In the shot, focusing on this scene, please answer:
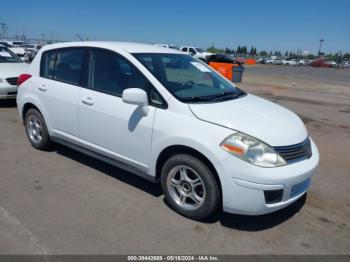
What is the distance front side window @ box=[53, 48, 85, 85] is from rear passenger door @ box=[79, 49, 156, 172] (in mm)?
248

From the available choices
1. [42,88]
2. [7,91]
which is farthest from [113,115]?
[7,91]

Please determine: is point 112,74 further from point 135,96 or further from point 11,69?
point 11,69

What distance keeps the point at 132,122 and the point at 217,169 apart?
1.16m

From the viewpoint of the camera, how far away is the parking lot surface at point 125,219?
299 centimetres

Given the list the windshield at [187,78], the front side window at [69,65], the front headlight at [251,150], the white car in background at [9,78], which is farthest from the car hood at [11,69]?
the front headlight at [251,150]

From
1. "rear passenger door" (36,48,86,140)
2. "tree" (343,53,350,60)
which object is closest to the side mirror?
"rear passenger door" (36,48,86,140)

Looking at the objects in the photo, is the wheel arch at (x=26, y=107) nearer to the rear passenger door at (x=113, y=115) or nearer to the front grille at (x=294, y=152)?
the rear passenger door at (x=113, y=115)

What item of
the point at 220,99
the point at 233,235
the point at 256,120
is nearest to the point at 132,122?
the point at 220,99

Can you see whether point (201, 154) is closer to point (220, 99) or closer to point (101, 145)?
point (220, 99)

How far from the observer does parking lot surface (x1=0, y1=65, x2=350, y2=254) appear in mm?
2988

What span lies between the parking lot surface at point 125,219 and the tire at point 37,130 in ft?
1.00

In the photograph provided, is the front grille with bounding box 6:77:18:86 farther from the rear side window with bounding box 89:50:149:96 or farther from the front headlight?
the front headlight

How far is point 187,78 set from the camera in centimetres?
411

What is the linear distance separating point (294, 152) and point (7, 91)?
7.55 meters
